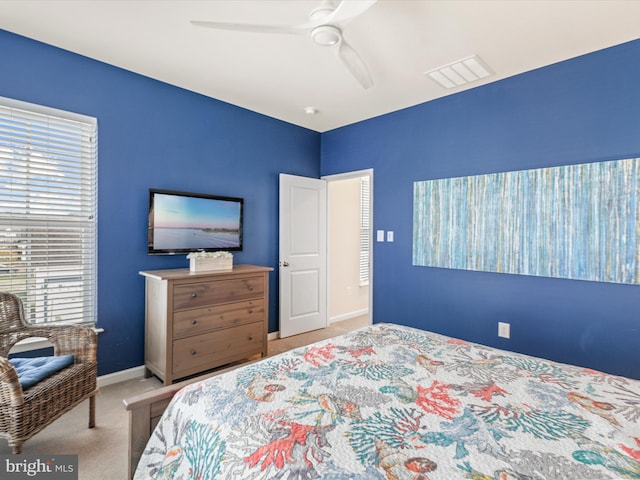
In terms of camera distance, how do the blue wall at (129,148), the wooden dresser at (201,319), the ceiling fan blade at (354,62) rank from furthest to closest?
the wooden dresser at (201,319)
the blue wall at (129,148)
the ceiling fan blade at (354,62)

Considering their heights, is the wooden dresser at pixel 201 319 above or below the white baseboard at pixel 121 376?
above

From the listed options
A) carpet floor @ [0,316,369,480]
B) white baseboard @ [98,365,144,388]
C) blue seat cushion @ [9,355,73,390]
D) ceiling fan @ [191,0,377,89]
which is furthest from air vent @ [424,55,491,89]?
white baseboard @ [98,365,144,388]

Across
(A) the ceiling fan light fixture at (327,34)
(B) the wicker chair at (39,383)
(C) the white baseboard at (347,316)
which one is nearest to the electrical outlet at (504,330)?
(C) the white baseboard at (347,316)

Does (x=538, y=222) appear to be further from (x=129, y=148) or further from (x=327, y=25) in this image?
(x=129, y=148)

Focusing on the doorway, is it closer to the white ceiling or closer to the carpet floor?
the white ceiling

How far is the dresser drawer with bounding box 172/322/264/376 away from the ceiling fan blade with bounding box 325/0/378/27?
2.47m

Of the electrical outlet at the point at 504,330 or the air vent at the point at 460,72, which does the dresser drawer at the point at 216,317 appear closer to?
the electrical outlet at the point at 504,330

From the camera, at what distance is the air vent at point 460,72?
2678 mm

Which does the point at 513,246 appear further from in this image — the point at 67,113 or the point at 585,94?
the point at 67,113

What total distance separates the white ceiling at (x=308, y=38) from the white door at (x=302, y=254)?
1378 millimetres

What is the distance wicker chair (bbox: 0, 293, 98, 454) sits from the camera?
5.33ft

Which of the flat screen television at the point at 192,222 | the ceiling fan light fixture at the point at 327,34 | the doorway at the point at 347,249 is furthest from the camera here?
the doorway at the point at 347,249

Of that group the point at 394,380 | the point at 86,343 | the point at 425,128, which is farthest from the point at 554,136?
the point at 86,343

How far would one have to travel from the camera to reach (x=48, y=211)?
8.29 ft
